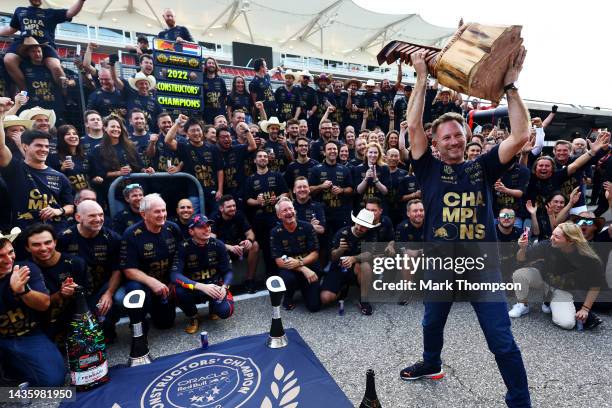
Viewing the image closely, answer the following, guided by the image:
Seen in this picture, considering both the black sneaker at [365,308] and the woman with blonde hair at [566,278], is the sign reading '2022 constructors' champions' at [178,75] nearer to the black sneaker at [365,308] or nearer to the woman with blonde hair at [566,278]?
the black sneaker at [365,308]

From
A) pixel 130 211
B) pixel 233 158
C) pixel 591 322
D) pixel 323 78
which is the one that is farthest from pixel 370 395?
pixel 323 78

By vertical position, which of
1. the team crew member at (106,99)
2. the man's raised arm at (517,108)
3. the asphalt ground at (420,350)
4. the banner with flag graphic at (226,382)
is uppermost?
the team crew member at (106,99)

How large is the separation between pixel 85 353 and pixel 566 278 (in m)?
5.15

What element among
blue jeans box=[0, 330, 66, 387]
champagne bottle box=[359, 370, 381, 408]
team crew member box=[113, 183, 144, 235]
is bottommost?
blue jeans box=[0, 330, 66, 387]

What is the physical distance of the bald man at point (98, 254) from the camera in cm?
357

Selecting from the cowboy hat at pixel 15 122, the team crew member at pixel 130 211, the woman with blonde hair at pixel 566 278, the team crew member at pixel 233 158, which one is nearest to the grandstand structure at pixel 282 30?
the team crew member at pixel 233 158

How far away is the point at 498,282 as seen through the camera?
93.1 inches

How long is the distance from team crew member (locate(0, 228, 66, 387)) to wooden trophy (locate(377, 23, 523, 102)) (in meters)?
3.56

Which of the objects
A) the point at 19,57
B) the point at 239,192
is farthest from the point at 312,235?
the point at 19,57

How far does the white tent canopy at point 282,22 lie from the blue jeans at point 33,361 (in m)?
25.4

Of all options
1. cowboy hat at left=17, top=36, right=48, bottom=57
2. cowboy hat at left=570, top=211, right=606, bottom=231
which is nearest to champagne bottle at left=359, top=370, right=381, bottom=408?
cowboy hat at left=570, top=211, right=606, bottom=231

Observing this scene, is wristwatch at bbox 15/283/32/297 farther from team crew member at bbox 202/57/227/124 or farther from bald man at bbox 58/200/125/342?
team crew member at bbox 202/57/227/124

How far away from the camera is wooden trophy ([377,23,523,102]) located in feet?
6.39

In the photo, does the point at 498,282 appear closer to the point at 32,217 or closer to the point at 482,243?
the point at 482,243
